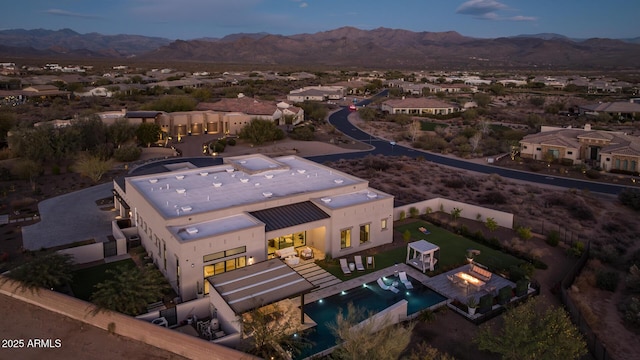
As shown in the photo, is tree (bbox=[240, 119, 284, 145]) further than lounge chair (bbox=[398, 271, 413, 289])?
Yes

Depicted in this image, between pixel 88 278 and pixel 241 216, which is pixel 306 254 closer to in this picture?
pixel 241 216

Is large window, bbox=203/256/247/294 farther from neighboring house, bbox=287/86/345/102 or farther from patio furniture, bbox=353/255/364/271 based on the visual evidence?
neighboring house, bbox=287/86/345/102

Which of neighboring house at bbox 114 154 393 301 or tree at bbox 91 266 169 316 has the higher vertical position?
neighboring house at bbox 114 154 393 301

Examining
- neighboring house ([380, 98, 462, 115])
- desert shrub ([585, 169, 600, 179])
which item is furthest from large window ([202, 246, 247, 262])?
neighboring house ([380, 98, 462, 115])

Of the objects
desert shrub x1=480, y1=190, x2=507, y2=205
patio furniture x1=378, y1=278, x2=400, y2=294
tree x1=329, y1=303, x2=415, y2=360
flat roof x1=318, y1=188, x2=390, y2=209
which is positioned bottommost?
patio furniture x1=378, y1=278, x2=400, y2=294

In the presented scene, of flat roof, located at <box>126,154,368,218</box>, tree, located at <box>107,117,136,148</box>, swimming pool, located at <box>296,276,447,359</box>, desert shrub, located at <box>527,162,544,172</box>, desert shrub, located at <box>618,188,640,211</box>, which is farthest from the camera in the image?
tree, located at <box>107,117,136,148</box>

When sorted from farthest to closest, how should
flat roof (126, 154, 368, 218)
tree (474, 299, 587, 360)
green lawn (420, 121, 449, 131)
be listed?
green lawn (420, 121, 449, 131)
flat roof (126, 154, 368, 218)
tree (474, 299, 587, 360)
